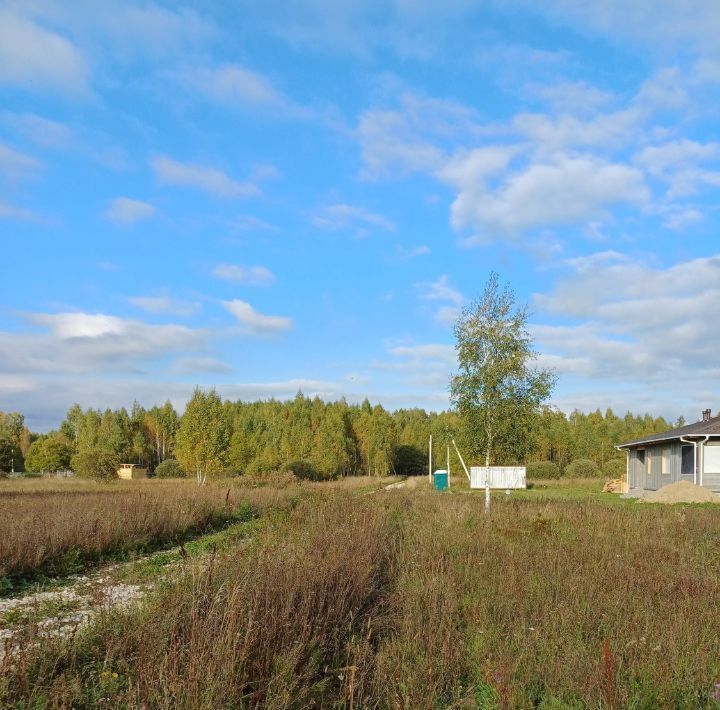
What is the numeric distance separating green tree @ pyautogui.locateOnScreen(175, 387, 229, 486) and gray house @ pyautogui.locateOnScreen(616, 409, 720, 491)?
25.2m

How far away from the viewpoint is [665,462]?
29266mm

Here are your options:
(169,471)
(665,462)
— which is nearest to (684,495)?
(665,462)

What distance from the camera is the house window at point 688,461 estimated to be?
26.8 metres

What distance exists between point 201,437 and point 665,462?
2705cm

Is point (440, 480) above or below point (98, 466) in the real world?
above

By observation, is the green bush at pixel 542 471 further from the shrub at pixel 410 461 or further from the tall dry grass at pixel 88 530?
the tall dry grass at pixel 88 530

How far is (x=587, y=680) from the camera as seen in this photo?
→ 13.8ft

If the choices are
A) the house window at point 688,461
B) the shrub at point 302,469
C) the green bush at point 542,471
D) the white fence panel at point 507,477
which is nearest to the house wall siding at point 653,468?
the house window at point 688,461

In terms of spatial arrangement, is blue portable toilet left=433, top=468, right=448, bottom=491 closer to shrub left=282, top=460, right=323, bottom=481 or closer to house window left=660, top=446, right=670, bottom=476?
house window left=660, top=446, right=670, bottom=476

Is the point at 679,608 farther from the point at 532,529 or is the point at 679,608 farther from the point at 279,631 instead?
A: the point at 532,529

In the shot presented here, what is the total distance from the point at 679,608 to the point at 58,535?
927cm

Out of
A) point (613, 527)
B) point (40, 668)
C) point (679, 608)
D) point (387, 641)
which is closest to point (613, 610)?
point (679, 608)

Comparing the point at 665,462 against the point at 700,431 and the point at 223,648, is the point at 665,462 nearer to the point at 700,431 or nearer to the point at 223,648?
the point at 700,431

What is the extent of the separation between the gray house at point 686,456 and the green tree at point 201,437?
993 inches
